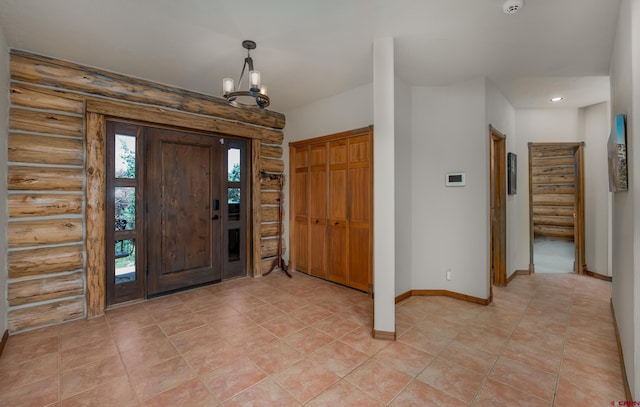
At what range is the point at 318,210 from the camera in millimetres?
4629

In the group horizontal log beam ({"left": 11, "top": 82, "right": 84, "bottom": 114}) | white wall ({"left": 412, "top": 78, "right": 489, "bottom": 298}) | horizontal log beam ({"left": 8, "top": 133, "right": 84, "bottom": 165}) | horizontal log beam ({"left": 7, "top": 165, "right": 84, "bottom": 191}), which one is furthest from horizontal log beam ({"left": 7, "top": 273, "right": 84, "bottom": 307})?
white wall ({"left": 412, "top": 78, "right": 489, "bottom": 298})

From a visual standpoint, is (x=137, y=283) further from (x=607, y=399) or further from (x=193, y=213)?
(x=607, y=399)

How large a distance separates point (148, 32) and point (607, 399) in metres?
4.63

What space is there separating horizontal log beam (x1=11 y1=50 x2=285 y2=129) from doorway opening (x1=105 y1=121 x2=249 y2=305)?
0.36m

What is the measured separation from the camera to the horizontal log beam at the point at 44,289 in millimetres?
2850

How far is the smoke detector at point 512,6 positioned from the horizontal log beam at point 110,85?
139 inches

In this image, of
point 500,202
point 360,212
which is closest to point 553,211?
point 500,202

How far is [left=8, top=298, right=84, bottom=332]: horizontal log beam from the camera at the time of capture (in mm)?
2855

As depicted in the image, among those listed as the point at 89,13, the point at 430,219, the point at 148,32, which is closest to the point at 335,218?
the point at 430,219

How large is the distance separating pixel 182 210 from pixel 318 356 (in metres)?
2.80

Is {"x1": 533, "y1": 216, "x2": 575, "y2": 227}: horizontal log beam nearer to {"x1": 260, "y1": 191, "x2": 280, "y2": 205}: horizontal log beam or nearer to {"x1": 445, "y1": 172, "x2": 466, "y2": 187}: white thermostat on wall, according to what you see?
{"x1": 445, "y1": 172, "x2": 466, "y2": 187}: white thermostat on wall

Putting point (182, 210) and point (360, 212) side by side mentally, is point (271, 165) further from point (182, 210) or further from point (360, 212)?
point (360, 212)

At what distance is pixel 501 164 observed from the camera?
4.27 m

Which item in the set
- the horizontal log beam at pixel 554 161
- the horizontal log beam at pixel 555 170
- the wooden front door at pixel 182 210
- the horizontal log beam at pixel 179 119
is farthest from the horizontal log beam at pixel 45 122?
the horizontal log beam at pixel 555 170
